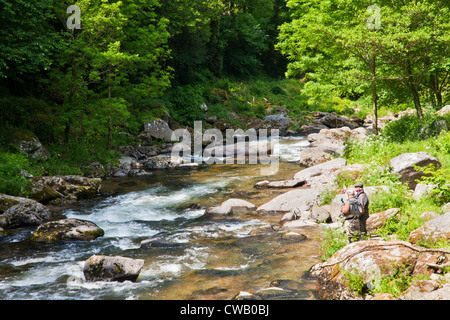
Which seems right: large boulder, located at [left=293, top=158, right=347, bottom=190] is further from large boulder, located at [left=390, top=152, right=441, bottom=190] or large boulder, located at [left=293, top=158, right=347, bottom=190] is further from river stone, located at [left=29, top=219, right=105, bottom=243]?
river stone, located at [left=29, top=219, right=105, bottom=243]

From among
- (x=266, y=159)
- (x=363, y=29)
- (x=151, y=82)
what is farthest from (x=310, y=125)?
(x=363, y=29)

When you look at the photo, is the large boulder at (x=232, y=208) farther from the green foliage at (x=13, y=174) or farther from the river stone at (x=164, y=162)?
the river stone at (x=164, y=162)

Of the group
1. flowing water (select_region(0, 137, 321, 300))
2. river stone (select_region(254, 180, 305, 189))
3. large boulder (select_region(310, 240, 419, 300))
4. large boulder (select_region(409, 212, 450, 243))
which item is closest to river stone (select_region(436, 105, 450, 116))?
river stone (select_region(254, 180, 305, 189))

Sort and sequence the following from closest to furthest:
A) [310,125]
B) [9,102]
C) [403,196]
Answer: [403,196], [9,102], [310,125]

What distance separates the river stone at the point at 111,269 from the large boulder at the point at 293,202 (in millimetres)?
4997

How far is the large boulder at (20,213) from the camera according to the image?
10.2 m

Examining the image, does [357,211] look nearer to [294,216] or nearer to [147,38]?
[294,216]

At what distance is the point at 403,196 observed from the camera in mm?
9164

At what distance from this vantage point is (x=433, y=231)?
664 cm

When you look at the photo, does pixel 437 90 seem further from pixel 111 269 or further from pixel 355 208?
pixel 111 269

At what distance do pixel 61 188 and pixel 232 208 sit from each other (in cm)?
623

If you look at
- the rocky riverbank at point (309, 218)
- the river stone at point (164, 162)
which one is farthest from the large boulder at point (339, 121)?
the river stone at point (164, 162)
